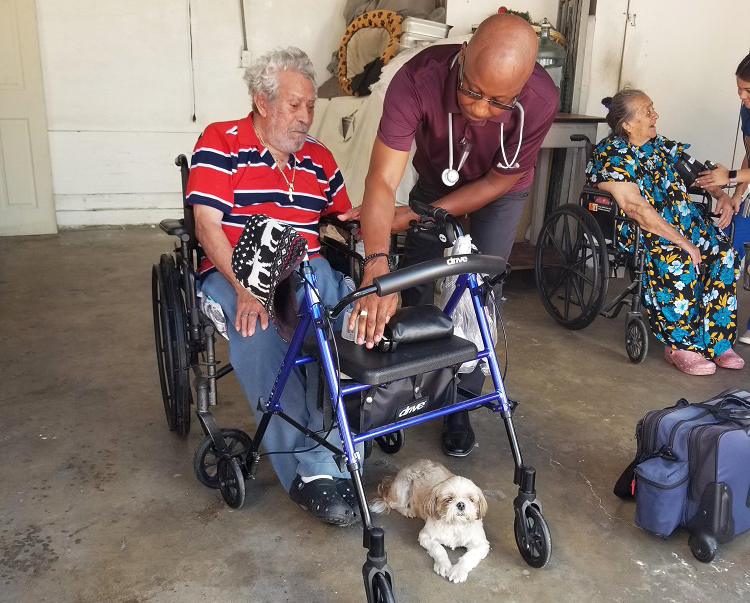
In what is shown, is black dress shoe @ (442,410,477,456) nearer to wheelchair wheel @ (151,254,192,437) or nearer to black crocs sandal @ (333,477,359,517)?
black crocs sandal @ (333,477,359,517)

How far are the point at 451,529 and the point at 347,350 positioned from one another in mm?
549

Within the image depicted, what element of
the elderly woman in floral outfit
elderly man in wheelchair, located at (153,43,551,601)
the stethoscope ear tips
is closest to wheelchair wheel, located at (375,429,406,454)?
elderly man in wheelchair, located at (153,43,551,601)

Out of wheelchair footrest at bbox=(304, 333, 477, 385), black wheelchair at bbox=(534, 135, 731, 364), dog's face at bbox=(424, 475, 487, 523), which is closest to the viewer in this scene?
wheelchair footrest at bbox=(304, 333, 477, 385)

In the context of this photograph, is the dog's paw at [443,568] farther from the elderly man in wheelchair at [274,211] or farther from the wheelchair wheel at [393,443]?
the wheelchair wheel at [393,443]

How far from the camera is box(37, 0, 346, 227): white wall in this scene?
540cm

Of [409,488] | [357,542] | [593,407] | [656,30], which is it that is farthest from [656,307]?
[656,30]

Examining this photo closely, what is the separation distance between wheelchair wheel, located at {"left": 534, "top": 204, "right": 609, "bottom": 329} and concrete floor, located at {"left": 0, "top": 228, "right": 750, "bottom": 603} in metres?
0.19

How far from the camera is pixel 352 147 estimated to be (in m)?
4.42

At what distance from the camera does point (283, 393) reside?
6.86 feet

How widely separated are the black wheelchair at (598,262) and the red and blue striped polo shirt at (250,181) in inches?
57.6

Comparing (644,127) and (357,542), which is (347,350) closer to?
(357,542)

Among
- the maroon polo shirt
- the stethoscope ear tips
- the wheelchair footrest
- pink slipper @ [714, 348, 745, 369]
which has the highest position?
the maroon polo shirt

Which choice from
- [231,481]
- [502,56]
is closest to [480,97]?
[502,56]

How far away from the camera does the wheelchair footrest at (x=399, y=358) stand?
→ 61.8 inches
